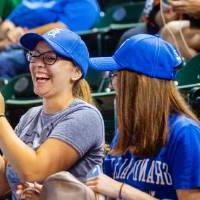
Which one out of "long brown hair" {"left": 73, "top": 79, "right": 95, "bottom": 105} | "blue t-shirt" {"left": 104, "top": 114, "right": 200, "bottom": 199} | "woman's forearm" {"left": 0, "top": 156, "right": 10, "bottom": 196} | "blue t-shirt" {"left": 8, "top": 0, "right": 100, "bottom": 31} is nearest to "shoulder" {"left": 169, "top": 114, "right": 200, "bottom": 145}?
"blue t-shirt" {"left": 104, "top": 114, "right": 200, "bottom": 199}

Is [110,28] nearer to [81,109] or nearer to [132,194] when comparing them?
[81,109]

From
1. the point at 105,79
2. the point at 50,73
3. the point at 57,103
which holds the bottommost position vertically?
the point at 105,79

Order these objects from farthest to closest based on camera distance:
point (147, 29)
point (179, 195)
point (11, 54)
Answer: point (11, 54)
point (147, 29)
point (179, 195)

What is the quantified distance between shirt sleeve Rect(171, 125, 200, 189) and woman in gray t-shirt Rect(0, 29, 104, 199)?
369 mm

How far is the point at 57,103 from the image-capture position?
3016 millimetres

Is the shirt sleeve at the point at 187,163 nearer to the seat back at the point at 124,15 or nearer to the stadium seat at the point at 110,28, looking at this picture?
the stadium seat at the point at 110,28

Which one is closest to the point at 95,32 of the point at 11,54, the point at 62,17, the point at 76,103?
the point at 62,17

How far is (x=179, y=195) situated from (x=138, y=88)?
46cm

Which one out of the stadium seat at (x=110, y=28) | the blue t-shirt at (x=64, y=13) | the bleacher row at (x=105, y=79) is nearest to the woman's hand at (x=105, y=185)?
the bleacher row at (x=105, y=79)

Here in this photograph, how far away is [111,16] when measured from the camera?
6.76m

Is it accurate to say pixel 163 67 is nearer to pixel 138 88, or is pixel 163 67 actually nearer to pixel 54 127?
pixel 138 88

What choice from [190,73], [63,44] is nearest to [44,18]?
[190,73]

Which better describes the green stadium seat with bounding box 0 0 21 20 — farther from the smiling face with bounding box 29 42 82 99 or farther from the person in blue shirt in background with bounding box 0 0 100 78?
the smiling face with bounding box 29 42 82 99

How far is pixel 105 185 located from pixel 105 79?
85.2 inches
